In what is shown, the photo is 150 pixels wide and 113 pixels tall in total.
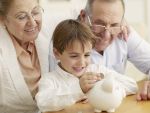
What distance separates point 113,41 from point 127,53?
0.12 metres

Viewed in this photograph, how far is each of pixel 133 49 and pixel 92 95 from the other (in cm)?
60

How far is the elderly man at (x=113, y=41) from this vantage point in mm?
1417

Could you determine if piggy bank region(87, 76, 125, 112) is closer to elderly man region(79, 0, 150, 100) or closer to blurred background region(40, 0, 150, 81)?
elderly man region(79, 0, 150, 100)

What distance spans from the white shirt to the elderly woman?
11.0 inches

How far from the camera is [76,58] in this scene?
1.22 m

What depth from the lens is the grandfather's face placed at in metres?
1.41

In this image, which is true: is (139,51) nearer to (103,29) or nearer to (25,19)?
(103,29)

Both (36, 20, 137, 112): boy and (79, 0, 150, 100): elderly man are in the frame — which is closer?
(36, 20, 137, 112): boy

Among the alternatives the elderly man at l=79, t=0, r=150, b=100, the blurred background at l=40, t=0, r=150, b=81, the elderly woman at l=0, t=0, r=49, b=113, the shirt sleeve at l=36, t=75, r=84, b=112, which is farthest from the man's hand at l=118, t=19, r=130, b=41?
the shirt sleeve at l=36, t=75, r=84, b=112

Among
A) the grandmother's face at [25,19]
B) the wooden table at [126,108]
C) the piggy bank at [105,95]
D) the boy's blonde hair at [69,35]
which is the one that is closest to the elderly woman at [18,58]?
the grandmother's face at [25,19]

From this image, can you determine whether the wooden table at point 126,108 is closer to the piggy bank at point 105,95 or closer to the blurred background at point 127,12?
the piggy bank at point 105,95

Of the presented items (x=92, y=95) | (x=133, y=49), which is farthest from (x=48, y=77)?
(x=133, y=49)

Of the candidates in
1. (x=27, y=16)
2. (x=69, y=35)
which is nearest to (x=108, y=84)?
(x=69, y=35)

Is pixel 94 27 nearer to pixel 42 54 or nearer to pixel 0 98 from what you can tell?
pixel 42 54
